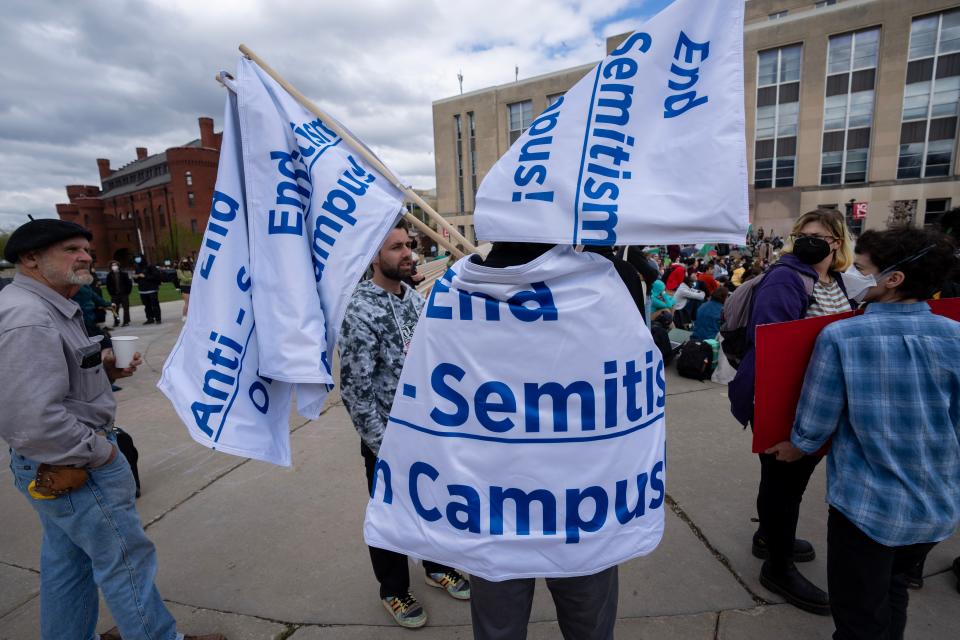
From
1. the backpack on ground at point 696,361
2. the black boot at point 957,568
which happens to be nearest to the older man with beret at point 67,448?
the black boot at point 957,568

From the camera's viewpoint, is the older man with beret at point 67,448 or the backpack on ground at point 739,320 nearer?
the older man with beret at point 67,448

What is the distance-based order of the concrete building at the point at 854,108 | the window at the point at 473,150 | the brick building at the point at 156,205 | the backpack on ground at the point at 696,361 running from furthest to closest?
the brick building at the point at 156,205 → the window at the point at 473,150 → the concrete building at the point at 854,108 → the backpack on ground at the point at 696,361

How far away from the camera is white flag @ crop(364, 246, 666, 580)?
1.42m

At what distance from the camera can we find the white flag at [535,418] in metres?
1.42

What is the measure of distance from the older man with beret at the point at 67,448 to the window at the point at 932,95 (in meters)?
39.6

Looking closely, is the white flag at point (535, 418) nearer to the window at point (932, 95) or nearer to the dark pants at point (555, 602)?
the dark pants at point (555, 602)

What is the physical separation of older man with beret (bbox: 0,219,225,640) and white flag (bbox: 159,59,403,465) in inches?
13.5

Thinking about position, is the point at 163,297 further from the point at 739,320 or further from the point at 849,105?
the point at 849,105

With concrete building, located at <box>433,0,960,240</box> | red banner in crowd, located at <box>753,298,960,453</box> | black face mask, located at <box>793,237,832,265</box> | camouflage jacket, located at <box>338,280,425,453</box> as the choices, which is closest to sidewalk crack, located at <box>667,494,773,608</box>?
red banner in crowd, located at <box>753,298,960,453</box>

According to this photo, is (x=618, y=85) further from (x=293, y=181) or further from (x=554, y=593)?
(x=554, y=593)

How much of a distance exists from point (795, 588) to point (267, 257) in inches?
120

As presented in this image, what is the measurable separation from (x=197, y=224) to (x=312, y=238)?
6635cm

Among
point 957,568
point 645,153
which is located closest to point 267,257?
point 645,153

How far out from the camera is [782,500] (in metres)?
2.54
